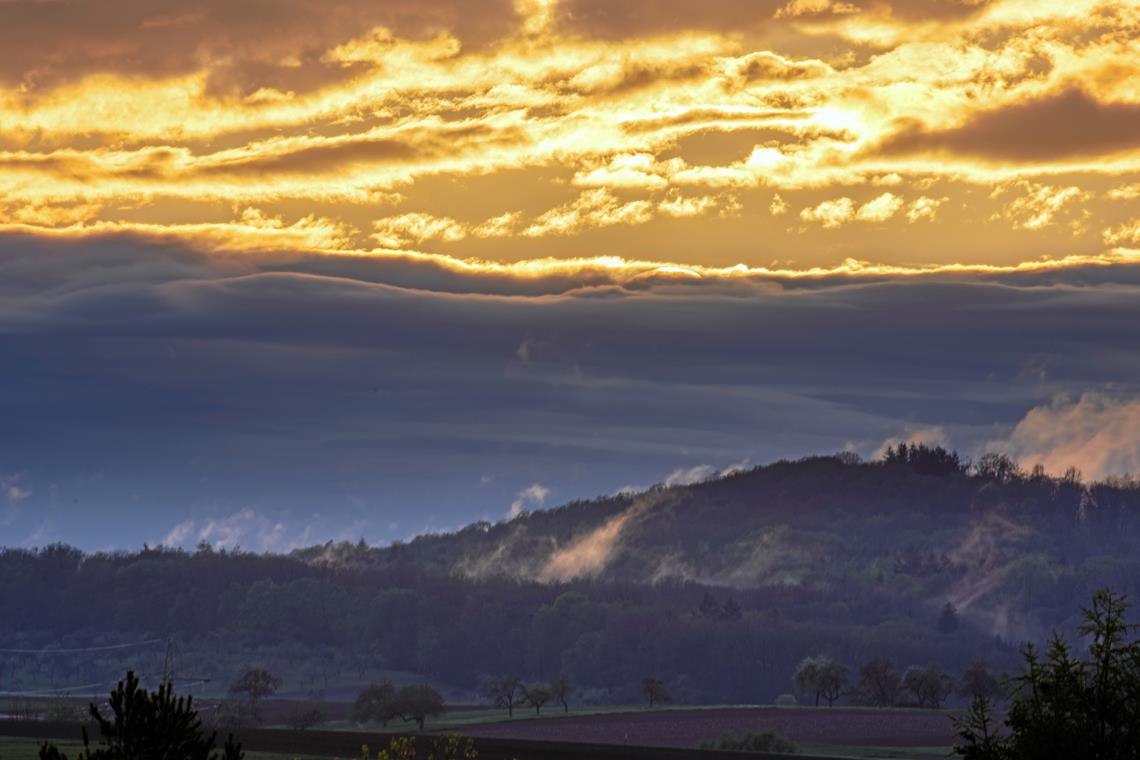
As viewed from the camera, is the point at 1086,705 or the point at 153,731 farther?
the point at 1086,705

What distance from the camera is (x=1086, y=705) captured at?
46719mm

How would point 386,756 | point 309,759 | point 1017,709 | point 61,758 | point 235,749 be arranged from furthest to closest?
1. point 309,759
2. point 386,756
3. point 1017,709
4. point 235,749
5. point 61,758

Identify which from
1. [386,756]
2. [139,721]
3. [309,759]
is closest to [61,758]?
[139,721]

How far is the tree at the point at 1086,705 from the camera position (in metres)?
46.3

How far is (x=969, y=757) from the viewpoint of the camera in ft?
158

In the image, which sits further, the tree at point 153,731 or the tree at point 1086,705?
the tree at point 1086,705

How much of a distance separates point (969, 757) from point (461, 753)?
152491 mm

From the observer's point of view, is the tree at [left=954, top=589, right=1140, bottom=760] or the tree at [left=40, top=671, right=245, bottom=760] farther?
the tree at [left=954, top=589, right=1140, bottom=760]

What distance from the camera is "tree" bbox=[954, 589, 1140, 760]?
46.3 meters

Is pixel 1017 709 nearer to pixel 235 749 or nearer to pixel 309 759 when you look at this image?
pixel 235 749

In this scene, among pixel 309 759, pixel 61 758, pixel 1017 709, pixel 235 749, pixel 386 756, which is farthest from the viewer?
pixel 309 759

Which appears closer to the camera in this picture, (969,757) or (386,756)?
(969,757)

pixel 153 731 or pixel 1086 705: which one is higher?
pixel 153 731

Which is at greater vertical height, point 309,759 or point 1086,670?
point 1086,670
